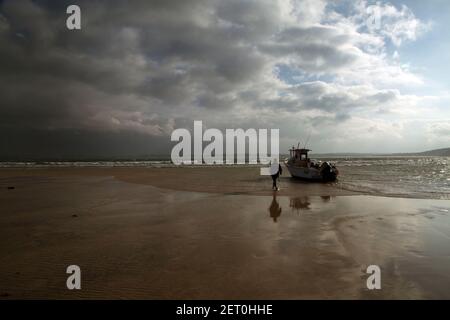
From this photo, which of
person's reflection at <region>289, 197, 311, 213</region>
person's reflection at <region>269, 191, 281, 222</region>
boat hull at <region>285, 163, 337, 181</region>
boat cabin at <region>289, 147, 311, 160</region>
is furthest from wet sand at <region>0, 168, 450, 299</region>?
boat cabin at <region>289, 147, 311, 160</region>

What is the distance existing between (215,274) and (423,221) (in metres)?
8.46

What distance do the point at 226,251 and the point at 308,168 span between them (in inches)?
819

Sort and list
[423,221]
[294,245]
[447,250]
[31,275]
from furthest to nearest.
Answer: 1. [423,221]
2. [294,245]
3. [447,250]
4. [31,275]

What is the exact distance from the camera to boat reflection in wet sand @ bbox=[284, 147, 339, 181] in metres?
24.8

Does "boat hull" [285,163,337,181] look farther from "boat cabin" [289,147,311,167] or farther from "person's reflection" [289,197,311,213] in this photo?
"person's reflection" [289,197,311,213]

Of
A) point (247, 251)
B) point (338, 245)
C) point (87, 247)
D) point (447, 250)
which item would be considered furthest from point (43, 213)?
point (447, 250)

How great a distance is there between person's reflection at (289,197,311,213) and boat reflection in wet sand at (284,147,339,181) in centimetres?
1099

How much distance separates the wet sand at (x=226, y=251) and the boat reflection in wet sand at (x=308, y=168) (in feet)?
41.3

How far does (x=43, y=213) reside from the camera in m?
11.1

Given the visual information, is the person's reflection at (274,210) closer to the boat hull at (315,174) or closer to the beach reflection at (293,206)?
the beach reflection at (293,206)

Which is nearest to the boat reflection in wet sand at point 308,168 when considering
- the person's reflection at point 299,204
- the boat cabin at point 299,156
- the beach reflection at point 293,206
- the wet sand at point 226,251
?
the boat cabin at point 299,156

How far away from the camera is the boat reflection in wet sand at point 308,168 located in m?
24.8

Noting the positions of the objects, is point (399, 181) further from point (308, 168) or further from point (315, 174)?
point (308, 168)
